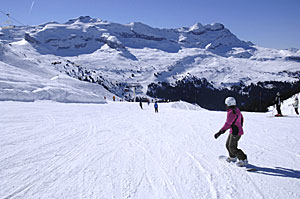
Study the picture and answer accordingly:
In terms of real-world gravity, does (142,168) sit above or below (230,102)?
below

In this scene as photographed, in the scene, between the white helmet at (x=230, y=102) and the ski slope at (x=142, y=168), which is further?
the white helmet at (x=230, y=102)

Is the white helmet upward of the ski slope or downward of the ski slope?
upward

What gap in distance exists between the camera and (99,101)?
3878cm

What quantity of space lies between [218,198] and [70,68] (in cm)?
19996

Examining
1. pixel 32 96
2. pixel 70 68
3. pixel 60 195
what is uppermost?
Answer: pixel 70 68

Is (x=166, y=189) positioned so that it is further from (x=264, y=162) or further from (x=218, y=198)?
(x=264, y=162)

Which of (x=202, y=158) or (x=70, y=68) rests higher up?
(x=70, y=68)

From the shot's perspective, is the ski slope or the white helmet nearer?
the ski slope

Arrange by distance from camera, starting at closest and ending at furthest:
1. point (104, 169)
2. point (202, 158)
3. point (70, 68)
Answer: point (104, 169) < point (202, 158) < point (70, 68)

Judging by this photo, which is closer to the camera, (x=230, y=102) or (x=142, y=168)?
(x=230, y=102)

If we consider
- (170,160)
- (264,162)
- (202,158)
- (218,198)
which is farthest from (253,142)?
(218,198)

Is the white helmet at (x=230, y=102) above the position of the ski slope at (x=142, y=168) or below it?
above

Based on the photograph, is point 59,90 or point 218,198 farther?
point 59,90

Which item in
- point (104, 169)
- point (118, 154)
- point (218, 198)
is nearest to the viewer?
point (218, 198)
